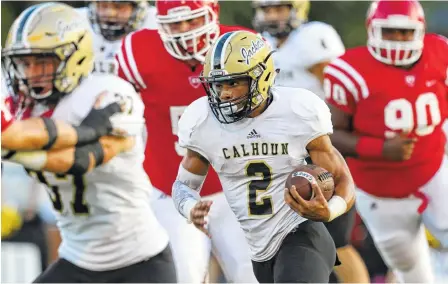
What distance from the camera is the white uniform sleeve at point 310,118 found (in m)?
5.10

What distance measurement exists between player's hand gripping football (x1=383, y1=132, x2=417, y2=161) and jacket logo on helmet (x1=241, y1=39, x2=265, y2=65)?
167cm

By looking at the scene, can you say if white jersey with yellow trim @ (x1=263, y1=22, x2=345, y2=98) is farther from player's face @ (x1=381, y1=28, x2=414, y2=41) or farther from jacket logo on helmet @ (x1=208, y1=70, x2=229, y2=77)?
jacket logo on helmet @ (x1=208, y1=70, x2=229, y2=77)

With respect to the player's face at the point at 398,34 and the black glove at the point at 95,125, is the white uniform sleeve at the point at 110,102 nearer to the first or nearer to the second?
the black glove at the point at 95,125

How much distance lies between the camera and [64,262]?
5602mm

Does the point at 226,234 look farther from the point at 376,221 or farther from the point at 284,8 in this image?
the point at 284,8

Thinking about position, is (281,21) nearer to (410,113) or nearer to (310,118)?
(410,113)

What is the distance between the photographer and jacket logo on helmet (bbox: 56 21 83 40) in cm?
550

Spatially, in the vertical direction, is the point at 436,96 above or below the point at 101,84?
below

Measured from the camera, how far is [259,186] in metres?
5.23

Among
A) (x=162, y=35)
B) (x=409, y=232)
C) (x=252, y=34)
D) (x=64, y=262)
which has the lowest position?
(x=409, y=232)

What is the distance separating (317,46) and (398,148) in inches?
60.9

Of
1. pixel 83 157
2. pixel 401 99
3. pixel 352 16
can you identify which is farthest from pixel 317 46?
pixel 352 16

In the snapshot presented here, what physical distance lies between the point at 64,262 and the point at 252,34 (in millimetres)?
1276

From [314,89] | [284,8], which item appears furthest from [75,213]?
[284,8]
